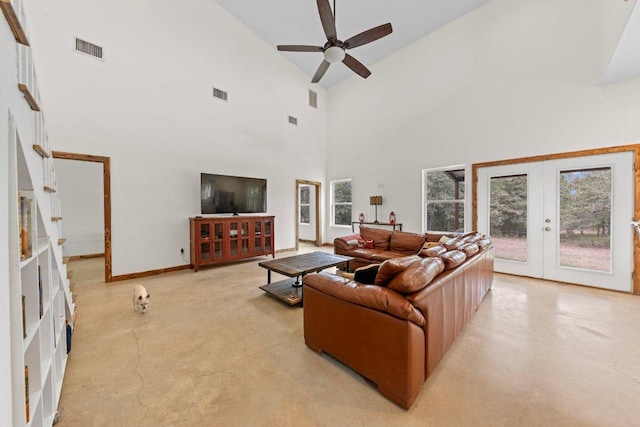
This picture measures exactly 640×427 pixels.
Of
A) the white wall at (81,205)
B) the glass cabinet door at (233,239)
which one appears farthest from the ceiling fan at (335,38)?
the white wall at (81,205)

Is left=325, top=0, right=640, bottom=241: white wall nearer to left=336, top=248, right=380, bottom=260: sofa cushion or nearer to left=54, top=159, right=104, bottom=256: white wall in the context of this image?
left=336, top=248, right=380, bottom=260: sofa cushion

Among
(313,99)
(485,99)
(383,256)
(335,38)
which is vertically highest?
(313,99)

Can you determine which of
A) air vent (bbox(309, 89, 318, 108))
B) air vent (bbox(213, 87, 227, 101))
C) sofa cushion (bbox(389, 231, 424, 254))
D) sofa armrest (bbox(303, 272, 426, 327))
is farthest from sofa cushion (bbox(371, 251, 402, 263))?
air vent (bbox(309, 89, 318, 108))

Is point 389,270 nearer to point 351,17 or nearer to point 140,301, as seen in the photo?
point 140,301

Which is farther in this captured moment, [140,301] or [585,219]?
[585,219]

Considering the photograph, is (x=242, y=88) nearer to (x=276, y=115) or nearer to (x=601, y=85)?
(x=276, y=115)

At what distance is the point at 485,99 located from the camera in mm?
4688

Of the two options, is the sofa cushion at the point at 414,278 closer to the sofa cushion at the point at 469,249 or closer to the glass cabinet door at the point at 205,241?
the sofa cushion at the point at 469,249

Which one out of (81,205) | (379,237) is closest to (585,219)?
(379,237)

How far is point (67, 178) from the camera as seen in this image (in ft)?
18.2

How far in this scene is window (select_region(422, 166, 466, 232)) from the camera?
5.15 meters

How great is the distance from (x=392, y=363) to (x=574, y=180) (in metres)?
4.47

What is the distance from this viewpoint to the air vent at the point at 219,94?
5.14 metres

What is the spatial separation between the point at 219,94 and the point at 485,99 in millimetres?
5307
